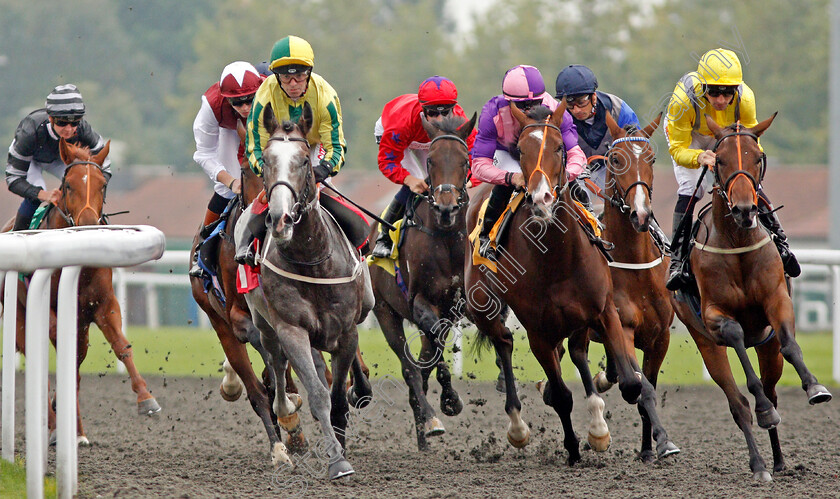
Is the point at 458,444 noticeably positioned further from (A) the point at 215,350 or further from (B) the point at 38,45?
(B) the point at 38,45

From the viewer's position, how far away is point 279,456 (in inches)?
264

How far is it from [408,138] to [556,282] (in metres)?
1.92

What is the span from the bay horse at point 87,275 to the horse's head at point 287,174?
2068 mm

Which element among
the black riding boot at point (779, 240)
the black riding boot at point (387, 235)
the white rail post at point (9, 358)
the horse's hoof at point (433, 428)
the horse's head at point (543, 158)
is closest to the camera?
the white rail post at point (9, 358)

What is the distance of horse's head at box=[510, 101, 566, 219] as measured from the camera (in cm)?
579

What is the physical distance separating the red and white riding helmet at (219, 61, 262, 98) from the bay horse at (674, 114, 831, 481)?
277 cm

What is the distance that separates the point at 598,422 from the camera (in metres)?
6.83

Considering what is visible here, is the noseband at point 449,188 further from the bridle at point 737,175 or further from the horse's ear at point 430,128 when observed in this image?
the bridle at point 737,175

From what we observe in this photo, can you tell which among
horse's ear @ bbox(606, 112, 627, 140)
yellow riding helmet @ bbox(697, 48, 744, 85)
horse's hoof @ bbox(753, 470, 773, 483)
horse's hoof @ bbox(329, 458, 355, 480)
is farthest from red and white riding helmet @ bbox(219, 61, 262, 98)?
horse's hoof @ bbox(753, 470, 773, 483)

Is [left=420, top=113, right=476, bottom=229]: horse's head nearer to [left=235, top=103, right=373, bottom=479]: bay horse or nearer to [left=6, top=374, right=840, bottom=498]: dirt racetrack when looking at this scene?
[left=235, top=103, right=373, bottom=479]: bay horse

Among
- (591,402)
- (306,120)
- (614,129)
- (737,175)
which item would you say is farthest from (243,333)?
(737,175)

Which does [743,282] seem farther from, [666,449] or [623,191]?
[666,449]

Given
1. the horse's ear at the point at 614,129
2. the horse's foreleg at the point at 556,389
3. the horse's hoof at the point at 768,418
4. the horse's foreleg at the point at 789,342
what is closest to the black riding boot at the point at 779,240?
the horse's foreleg at the point at 789,342

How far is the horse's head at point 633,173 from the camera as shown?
21.5 feet
